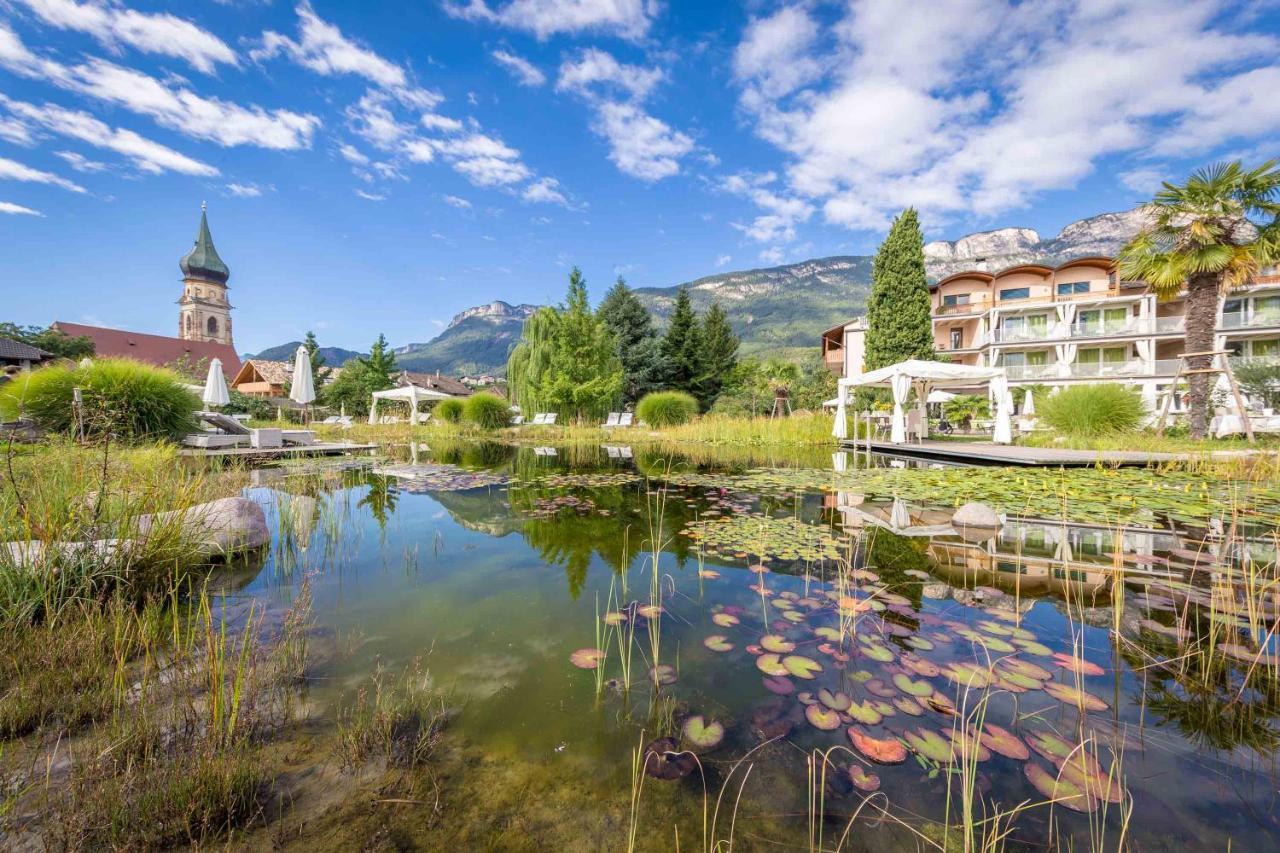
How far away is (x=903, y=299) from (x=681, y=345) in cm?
1111

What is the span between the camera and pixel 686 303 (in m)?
26.3

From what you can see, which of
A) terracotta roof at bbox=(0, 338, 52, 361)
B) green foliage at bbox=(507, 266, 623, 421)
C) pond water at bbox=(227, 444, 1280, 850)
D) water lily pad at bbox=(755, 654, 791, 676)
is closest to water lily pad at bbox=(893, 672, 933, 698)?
pond water at bbox=(227, 444, 1280, 850)

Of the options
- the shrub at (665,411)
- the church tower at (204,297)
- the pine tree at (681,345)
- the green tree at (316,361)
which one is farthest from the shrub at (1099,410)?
the church tower at (204,297)

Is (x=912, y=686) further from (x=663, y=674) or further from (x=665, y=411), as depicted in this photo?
(x=665, y=411)

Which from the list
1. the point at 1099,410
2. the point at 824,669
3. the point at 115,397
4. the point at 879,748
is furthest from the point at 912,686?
the point at 1099,410

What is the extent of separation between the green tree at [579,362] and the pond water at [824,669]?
14461 millimetres

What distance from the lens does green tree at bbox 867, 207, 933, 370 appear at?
899 inches

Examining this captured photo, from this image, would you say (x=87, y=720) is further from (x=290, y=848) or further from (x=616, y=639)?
(x=616, y=639)

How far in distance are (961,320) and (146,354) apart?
6594cm

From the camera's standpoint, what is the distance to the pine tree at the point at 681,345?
26.0 m

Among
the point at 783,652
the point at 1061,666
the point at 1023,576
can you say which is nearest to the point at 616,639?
the point at 783,652

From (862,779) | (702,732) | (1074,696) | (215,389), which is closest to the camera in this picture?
(862,779)

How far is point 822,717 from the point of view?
5.52 feet

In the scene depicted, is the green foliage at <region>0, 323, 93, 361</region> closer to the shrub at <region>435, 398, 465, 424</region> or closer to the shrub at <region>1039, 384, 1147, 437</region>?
the shrub at <region>435, 398, 465, 424</region>
